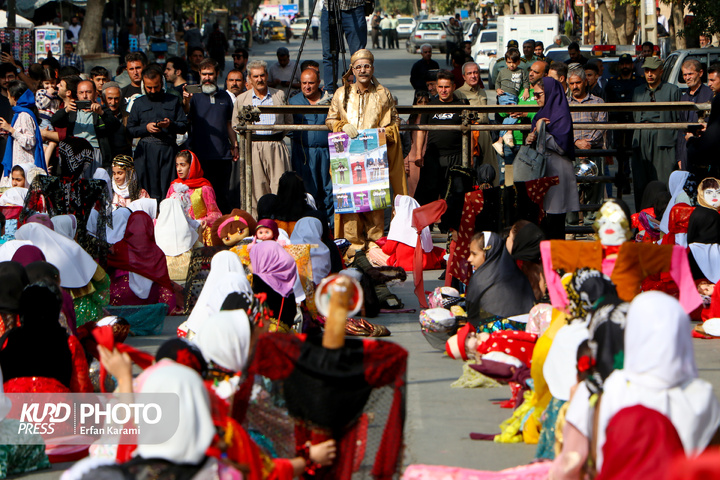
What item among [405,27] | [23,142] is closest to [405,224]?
[23,142]

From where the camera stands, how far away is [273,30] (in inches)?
2395

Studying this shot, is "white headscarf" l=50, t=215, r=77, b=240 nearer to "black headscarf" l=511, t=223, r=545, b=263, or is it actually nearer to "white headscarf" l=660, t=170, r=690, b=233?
"black headscarf" l=511, t=223, r=545, b=263

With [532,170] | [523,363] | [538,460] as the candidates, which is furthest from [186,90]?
[538,460]

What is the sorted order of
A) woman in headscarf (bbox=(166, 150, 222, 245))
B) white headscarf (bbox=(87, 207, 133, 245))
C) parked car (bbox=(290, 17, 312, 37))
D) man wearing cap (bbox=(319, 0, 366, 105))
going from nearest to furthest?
white headscarf (bbox=(87, 207, 133, 245))
woman in headscarf (bbox=(166, 150, 222, 245))
man wearing cap (bbox=(319, 0, 366, 105))
parked car (bbox=(290, 17, 312, 37))

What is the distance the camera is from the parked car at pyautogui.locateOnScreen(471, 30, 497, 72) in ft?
105

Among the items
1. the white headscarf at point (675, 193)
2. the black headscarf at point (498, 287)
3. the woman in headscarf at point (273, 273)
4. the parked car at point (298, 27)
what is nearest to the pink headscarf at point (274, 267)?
the woman in headscarf at point (273, 273)

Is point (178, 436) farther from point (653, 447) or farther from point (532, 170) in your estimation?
point (532, 170)

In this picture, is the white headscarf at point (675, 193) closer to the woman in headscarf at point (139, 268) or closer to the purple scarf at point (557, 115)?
the purple scarf at point (557, 115)

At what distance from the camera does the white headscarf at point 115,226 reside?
8.22 m

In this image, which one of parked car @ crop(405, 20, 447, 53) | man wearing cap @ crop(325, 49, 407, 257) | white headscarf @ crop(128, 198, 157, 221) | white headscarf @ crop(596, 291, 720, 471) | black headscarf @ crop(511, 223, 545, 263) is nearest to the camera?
white headscarf @ crop(596, 291, 720, 471)

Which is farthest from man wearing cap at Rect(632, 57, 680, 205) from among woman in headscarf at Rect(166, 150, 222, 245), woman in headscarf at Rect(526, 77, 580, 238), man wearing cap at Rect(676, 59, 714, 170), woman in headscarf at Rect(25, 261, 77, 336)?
woman in headscarf at Rect(25, 261, 77, 336)

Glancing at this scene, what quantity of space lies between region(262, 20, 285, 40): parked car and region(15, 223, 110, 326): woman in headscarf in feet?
176

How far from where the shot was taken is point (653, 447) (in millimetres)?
3064

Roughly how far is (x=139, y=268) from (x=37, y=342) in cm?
304
